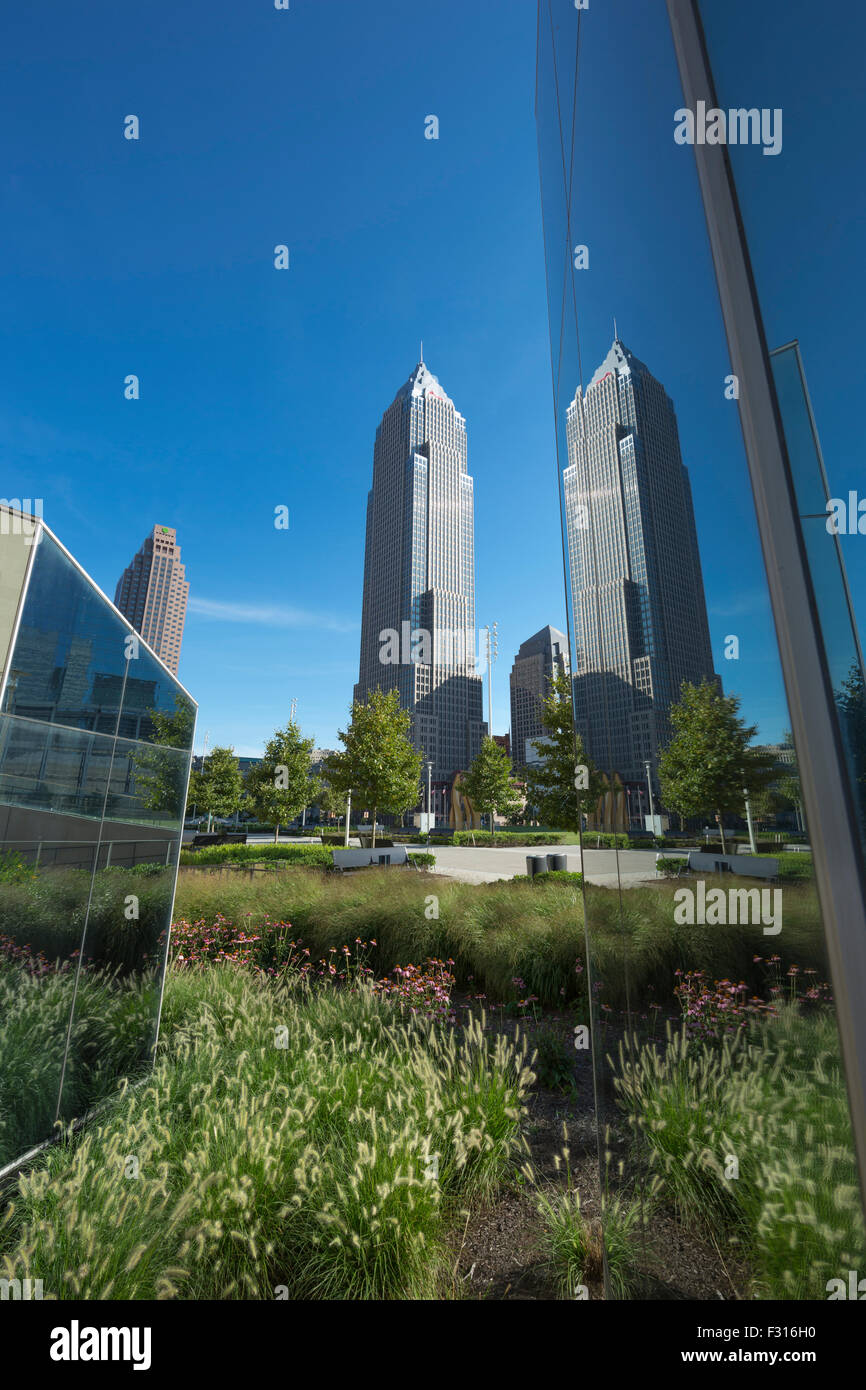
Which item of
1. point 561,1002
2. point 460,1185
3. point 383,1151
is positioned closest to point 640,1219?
point 383,1151

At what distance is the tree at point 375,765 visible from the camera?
23.5 meters

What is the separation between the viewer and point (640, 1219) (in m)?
1.74

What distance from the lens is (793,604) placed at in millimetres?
856

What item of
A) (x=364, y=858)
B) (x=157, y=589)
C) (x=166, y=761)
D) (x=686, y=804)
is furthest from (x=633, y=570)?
(x=157, y=589)

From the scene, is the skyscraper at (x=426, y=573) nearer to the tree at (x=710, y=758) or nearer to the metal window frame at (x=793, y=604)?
the tree at (x=710, y=758)

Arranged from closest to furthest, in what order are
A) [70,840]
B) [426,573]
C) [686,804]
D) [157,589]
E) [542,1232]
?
[686,804] → [542,1232] → [70,840] → [426,573] → [157,589]

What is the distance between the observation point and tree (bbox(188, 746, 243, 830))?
29.1 meters

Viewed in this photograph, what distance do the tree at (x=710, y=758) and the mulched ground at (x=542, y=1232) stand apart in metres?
0.86

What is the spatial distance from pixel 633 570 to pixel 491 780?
105ft

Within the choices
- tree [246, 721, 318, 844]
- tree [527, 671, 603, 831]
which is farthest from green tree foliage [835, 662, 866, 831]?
tree [246, 721, 318, 844]

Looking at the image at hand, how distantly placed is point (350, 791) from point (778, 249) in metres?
24.0

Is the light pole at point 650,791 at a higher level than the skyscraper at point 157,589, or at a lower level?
lower

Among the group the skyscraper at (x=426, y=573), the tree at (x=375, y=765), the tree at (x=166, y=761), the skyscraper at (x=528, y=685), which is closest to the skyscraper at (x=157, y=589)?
the skyscraper at (x=426, y=573)

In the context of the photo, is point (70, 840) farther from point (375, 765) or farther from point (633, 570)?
point (375, 765)
